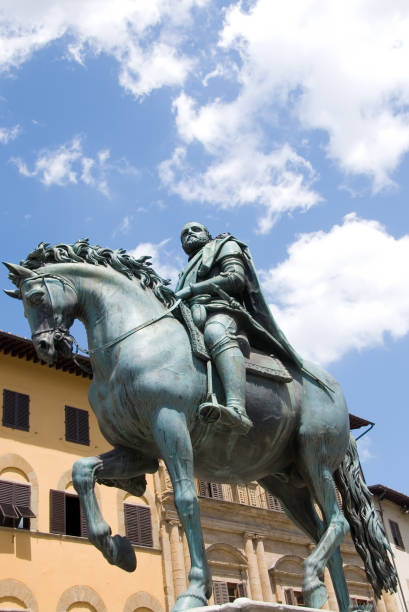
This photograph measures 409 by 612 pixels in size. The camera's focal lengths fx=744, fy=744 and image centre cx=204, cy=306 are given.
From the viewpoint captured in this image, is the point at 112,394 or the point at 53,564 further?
the point at 53,564

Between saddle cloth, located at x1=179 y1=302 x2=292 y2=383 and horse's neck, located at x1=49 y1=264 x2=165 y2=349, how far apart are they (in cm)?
25

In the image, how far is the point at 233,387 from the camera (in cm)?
570

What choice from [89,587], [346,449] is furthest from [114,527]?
[346,449]

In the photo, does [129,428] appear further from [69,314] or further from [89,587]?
[89,587]

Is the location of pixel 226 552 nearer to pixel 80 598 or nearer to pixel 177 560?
pixel 177 560

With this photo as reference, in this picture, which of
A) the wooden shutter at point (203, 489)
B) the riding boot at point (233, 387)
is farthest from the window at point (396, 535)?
the riding boot at point (233, 387)

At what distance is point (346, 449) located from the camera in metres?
6.53

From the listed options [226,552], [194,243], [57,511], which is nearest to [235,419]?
[194,243]

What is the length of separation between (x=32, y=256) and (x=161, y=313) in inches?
46.9

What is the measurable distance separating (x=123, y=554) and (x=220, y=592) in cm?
2112

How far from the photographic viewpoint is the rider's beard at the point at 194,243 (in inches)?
277

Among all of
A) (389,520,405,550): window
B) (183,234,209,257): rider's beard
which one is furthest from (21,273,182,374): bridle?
(389,520,405,550): window

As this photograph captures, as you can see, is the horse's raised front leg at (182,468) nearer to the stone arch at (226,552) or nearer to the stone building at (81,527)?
the stone building at (81,527)

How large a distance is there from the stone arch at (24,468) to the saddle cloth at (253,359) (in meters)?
17.9
